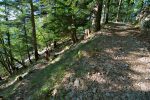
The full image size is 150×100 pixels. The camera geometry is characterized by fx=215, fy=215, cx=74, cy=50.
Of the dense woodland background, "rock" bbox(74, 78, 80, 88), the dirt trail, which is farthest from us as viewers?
the dense woodland background

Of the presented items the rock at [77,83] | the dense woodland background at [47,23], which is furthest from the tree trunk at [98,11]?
the rock at [77,83]

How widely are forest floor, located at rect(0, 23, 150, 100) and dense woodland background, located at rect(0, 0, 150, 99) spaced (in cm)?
269

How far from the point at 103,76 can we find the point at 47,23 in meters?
11.8

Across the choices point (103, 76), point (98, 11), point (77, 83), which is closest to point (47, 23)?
point (98, 11)

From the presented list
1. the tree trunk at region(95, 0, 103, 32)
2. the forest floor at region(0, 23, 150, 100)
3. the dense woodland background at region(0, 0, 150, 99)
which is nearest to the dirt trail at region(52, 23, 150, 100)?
the forest floor at region(0, 23, 150, 100)

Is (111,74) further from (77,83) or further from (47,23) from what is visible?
(47,23)

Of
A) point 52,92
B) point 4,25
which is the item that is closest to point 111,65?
point 52,92

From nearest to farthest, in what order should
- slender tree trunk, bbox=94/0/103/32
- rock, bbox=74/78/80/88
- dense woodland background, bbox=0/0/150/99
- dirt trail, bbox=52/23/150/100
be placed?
dirt trail, bbox=52/23/150/100 < rock, bbox=74/78/80/88 < slender tree trunk, bbox=94/0/103/32 < dense woodland background, bbox=0/0/150/99

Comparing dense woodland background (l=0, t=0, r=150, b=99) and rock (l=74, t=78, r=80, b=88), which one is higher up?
dense woodland background (l=0, t=0, r=150, b=99)

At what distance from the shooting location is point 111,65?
10281 mm

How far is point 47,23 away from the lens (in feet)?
66.3

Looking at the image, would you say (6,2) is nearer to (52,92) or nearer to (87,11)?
(87,11)

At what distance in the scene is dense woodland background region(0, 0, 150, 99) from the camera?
55.8 ft

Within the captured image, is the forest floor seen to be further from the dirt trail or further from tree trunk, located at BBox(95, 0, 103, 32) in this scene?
tree trunk, located at BBox(95, 0, 103, 32)
